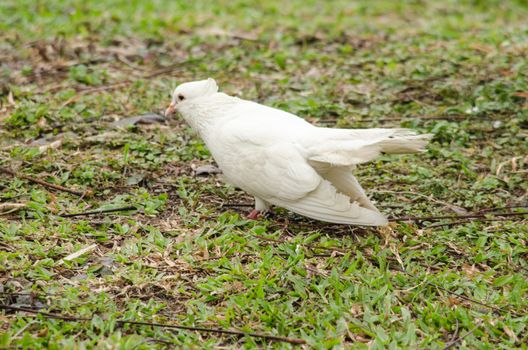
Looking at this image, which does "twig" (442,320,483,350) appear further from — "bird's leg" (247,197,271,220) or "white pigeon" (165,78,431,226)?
"bird's leg" (247,197,271,220)

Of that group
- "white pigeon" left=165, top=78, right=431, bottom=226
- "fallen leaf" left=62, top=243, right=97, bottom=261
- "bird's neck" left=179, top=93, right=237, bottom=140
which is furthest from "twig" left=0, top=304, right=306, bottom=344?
"bird's neck" left=179, top=93, right=237, bottom=140

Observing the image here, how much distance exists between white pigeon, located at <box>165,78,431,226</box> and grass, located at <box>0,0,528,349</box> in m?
0.26

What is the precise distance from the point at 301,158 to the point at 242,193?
40.3 inches

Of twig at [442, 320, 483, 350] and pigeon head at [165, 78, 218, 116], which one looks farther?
pigeon head at [165, 78, 218, 116]

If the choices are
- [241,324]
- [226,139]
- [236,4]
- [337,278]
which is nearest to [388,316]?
[337,278]

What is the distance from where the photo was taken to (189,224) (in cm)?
529

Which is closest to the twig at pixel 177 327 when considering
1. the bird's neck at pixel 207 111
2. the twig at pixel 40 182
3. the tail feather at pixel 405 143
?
the tail feather at pixel 405 143

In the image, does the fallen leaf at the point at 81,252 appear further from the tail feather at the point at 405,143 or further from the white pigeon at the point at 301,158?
the tail feather at the point at 405,143

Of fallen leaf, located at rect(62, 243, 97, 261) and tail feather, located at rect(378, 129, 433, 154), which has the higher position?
tail feather, located at rect(378, 129, 433, 154)

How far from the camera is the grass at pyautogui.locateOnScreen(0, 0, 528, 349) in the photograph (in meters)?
4.29

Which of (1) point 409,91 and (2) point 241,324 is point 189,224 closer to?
(2) point 241,324

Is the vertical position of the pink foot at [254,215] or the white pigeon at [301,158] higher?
the white pigeon at [301,158]

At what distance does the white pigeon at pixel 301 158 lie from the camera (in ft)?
15.8

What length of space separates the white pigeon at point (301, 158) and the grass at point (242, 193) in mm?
264
